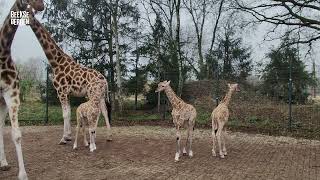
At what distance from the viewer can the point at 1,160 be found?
905 cm

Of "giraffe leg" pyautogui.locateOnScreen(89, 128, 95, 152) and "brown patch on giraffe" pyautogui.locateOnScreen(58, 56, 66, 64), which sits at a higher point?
"brown patch on giraffe" pyautogui.locateOnScreen(58, 56, 66, 64)

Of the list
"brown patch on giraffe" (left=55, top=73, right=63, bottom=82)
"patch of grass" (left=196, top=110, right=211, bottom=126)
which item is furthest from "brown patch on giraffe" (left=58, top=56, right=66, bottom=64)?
"patch of grass" (left=196, top=110, right=211, bottom=126)

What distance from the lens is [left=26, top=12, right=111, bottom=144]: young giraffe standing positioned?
12.1 metres

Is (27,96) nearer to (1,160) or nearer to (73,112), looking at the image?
(73,112)

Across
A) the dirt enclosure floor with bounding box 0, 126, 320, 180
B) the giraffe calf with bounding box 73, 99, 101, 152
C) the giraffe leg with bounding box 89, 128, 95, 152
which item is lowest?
the dirt enclosure floor with bounding box 0, 126, 320, 180

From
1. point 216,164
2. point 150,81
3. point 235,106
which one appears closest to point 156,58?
point 150,81

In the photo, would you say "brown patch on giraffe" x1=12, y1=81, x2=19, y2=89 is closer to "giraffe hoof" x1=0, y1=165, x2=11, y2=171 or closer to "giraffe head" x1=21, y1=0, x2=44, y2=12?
"giraffe head" x1=21, y1=0, x2=44, y2=12

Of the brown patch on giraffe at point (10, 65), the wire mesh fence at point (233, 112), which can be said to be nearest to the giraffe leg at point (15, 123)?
the brown patch on giraffe at point (10, 65)

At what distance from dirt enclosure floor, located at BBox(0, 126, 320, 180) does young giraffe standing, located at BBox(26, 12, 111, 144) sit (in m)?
0.99

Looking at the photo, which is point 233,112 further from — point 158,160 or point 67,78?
point 158,160

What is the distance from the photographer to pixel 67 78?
12.3 meters

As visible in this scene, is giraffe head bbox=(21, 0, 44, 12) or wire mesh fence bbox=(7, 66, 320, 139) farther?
wire mesh fence bbox=(7, 66, 320, 139)

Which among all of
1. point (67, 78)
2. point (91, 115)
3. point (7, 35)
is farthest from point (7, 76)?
point (67, 78)

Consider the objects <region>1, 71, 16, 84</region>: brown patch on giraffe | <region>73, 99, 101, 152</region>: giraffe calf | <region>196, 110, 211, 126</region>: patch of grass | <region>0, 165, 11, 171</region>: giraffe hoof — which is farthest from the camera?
<region>196, 110, 211, 126</region>: patch of grass
